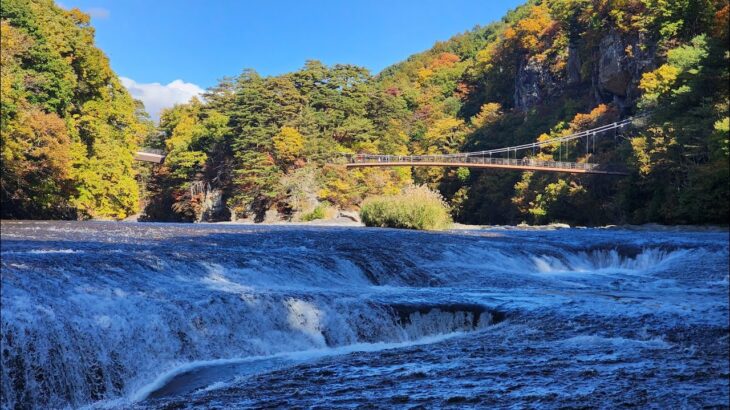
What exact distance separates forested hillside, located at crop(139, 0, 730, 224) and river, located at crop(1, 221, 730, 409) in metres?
18.2

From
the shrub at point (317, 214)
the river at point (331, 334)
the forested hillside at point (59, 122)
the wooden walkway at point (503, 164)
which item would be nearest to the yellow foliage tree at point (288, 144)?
the wooden walkway at point (503, 164)

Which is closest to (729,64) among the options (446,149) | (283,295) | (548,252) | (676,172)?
(676,172)

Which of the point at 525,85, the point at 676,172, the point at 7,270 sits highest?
the point at 525,85

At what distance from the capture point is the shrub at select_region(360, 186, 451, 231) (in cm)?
2331

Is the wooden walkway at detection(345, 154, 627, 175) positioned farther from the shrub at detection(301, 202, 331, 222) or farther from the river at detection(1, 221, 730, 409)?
the river at detection(1, 221, 730, 409)

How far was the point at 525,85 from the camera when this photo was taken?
2359 inches

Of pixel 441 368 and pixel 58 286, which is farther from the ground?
pixel 58 286

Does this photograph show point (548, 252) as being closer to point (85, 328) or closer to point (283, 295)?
point (283, 295)

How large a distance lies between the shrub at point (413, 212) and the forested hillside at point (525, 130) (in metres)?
10.8

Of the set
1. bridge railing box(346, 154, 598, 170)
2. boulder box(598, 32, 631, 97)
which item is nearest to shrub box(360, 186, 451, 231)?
bridge railing box(346, 154, 598, 170)

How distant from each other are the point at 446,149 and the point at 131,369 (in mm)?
51567

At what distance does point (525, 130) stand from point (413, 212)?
109 ft

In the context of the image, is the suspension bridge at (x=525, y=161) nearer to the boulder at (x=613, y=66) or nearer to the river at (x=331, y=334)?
the boulder at (x=613, y=66)

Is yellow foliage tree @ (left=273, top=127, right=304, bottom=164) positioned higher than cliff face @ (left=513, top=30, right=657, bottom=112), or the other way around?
cliff face @ (left=513, top=30, right=657, bottom=112)
